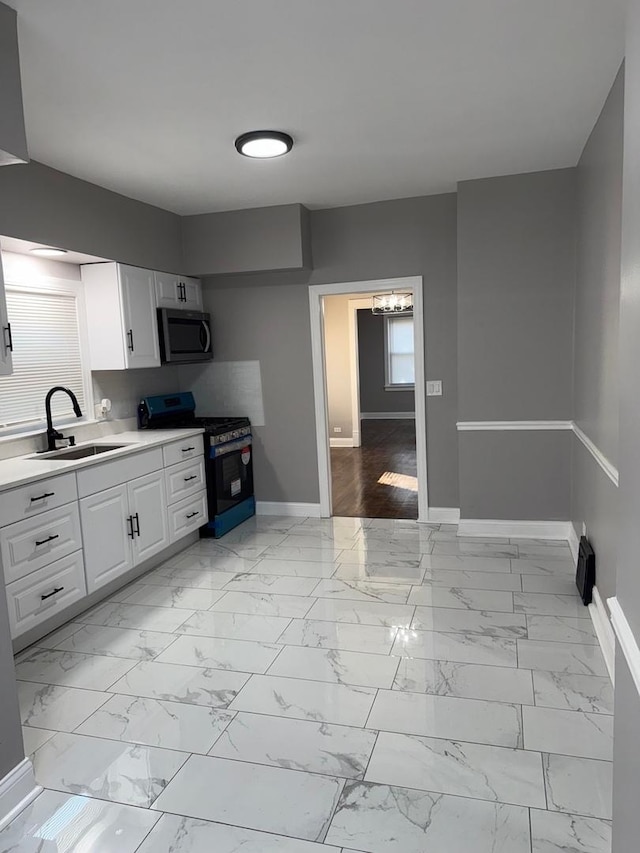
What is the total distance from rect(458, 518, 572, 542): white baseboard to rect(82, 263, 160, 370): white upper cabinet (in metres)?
2.67

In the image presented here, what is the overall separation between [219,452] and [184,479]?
459mm

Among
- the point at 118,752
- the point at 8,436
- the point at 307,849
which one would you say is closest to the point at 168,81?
the point at 8,436

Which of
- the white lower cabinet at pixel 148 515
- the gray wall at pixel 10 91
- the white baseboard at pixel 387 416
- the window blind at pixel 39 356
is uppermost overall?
the gray wall at pixel 10 91

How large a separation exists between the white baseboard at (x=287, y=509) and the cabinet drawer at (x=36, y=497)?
7.54ft

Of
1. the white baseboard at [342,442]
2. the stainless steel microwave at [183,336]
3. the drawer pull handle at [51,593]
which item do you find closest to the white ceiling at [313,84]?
the stainless steel microwave at [183,336]

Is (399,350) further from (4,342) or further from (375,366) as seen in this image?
(4,342)

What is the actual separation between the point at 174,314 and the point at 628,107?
3881mm

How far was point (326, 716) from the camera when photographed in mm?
2414

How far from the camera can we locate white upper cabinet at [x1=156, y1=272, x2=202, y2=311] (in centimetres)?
471

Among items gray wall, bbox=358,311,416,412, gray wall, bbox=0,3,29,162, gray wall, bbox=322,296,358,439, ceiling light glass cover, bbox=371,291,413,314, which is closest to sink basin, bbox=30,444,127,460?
gray wall, bbox=0,3,29,162

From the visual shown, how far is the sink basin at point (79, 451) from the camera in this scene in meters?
3.69

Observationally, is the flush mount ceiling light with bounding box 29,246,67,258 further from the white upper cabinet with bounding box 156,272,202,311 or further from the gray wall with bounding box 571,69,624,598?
the gray wall with bounding box 571,69,624,598

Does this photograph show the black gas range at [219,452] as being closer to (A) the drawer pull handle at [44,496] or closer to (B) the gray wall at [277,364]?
(B) the gray wall at [277,364]

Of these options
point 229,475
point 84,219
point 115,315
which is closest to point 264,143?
point 84,219
